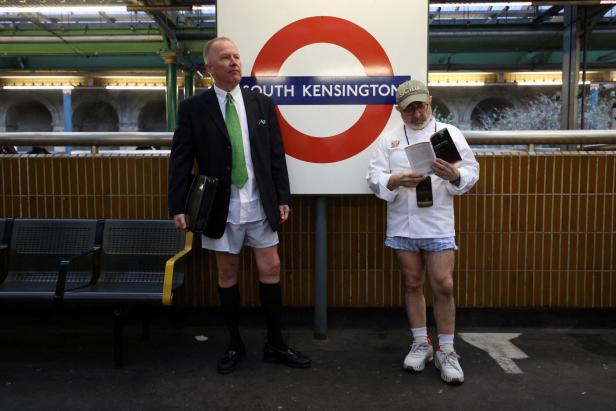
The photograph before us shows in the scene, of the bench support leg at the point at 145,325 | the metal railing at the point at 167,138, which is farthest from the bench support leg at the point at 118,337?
the metal railing at the point at 167,138

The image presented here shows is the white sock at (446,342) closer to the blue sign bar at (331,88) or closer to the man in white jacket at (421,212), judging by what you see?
the man in white jacket at (421,212)

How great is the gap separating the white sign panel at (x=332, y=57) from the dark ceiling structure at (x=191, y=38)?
30.1 feet

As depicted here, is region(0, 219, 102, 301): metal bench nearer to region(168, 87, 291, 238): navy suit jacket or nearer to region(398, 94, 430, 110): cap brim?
region(168, 87, 291, 238): navy suit jacket

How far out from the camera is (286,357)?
9.18 feet

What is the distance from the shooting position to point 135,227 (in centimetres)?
319

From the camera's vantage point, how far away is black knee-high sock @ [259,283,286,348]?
2.80 m

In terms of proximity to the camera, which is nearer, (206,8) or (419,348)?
(419,348)

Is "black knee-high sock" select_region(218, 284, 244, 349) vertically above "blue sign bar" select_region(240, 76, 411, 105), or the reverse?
"blue sign bar" select_region(240, 76, 411, 105)

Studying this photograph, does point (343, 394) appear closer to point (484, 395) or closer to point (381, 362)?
point (381, 362)

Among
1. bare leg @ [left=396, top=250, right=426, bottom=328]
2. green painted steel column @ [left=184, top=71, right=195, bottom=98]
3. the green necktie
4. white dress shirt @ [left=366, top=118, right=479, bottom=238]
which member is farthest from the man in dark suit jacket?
green painted steel column @ [left=184, top=71, right=195, bottom=98]

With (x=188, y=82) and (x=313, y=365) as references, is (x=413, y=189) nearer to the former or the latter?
(x=313, y=365)

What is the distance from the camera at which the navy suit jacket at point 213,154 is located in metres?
2.63

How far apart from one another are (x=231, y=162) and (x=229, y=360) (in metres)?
1.04

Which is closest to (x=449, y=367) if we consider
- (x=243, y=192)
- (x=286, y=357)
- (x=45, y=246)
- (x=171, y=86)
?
(x=286, y=357)
